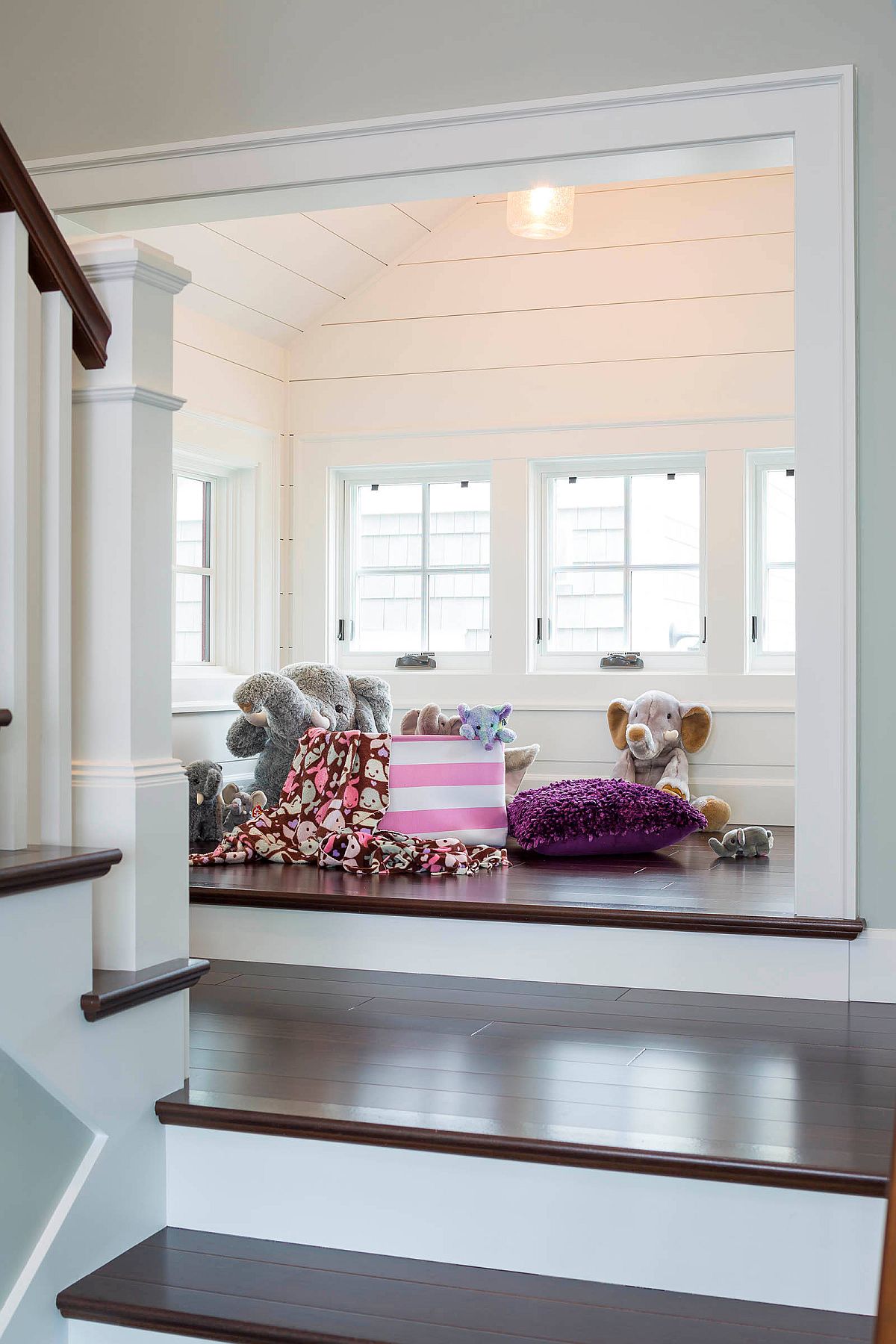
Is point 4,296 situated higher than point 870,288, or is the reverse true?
point 870,288

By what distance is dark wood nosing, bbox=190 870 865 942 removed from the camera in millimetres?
2371

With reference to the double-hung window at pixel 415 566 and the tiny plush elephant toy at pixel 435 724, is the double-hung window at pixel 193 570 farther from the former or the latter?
the tiny plush elephant toy at pixel 435 724

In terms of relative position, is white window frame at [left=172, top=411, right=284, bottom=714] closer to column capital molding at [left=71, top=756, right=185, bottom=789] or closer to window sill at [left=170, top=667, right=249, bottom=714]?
window sill at [left=170, top=667, right=249, bottom=714]

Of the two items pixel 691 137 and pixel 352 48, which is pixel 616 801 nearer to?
pixel 691 137

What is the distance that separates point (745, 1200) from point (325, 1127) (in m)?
0.54

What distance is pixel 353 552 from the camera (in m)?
5.02

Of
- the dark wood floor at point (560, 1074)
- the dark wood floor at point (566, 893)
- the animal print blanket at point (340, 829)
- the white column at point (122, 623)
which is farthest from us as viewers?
the animal print blanket at point (340, 829)

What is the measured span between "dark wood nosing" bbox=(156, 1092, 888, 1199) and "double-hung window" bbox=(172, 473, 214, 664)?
286cm

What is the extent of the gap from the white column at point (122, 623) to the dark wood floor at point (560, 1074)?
308 millimetres

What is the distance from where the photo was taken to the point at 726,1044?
202 centimetres

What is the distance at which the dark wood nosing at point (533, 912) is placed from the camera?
237 centimetres

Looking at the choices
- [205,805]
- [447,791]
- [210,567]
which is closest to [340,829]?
[447,791]

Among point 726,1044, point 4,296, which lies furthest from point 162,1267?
point 4,296

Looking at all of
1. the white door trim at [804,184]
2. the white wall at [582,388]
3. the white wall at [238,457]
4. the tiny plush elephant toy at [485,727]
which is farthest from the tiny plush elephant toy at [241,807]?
the white door trim at [804,184]
